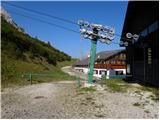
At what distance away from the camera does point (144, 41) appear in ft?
82.4

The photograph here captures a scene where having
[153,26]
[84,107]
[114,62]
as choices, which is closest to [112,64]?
[114,62]

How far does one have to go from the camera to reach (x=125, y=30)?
3312 centimetres

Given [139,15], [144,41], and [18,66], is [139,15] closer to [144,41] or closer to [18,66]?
[144,41]

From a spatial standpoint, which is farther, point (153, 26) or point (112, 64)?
point (112, 64)

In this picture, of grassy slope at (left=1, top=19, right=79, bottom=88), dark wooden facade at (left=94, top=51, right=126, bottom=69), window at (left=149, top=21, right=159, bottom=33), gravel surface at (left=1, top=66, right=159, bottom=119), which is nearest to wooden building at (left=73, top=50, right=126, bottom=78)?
dark wooden facade at (left=94, top=51, right=126, bottom=69)

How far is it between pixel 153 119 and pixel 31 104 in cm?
743

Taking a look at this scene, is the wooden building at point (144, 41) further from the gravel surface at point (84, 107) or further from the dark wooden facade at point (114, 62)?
the dark wooden facade at point (114, 62)

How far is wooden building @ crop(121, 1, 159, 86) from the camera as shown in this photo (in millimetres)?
21750

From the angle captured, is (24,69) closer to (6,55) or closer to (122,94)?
(6,55)

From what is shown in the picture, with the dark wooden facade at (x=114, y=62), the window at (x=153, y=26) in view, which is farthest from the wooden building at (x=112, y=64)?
the window at (x=153, y=26)

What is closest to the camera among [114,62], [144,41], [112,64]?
[144,41]

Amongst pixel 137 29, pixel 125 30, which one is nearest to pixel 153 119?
pixel 137 29

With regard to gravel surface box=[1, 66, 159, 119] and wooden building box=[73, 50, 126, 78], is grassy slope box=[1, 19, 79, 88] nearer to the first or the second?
gravel surface box=[1, 66, 159, 119]

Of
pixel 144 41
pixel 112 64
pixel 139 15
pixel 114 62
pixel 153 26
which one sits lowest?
pixel 112 64
